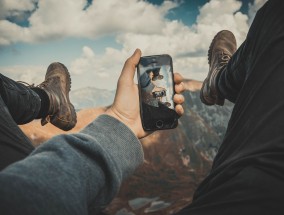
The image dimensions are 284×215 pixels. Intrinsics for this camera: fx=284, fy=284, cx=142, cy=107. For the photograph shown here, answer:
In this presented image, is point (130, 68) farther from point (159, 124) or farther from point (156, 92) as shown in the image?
point (159, 124)

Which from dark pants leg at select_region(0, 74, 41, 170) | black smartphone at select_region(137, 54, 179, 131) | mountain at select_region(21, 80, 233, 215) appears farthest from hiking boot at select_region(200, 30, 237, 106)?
mountain at select_region(21, 80, 233, 215)

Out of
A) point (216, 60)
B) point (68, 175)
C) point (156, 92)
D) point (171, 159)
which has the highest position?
point (216, 60)

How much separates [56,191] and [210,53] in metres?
2.71

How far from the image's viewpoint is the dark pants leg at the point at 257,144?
0.73 metres

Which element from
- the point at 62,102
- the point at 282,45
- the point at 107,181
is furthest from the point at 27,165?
the point at 62,102

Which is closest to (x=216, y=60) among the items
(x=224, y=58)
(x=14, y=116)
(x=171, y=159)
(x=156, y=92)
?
(x=224, y=58)

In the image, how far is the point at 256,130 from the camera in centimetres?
86

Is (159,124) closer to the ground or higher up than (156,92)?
closer to the ground

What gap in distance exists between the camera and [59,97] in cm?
279

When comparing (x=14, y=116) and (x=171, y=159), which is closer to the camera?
(x=14, y=116)

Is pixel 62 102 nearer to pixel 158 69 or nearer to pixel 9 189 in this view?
pixel 158 69

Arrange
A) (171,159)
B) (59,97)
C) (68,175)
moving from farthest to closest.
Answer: (171,159)
(59,97)
(68,175)

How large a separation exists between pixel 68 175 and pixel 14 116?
1.36 m

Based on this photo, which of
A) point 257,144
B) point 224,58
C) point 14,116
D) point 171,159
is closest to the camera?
point 257,144
